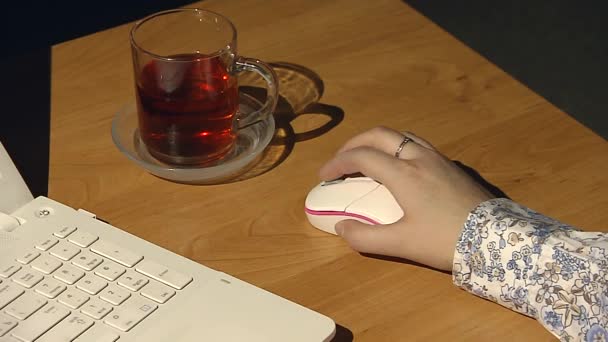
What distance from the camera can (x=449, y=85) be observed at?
1079mm

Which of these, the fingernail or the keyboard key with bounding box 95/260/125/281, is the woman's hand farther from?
the keyboard key with bounding box 95/260/125/281

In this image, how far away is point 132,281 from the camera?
77 centimetres

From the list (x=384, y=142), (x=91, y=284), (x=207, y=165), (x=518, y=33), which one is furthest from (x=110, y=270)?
(x=518, y=33)

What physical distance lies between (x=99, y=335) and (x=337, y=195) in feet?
0.89

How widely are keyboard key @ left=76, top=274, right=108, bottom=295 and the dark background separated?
142 cm

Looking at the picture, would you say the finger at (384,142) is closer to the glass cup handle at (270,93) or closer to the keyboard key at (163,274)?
the glass cup handle at (270,93)

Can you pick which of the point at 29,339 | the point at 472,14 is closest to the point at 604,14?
the point at 472,14

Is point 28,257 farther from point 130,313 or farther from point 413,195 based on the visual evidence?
point 413,195

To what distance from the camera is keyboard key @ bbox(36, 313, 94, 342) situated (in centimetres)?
72

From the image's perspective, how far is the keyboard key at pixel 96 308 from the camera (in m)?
0.74

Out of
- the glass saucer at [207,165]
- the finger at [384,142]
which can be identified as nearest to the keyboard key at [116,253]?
the glass saucer at [207,165]

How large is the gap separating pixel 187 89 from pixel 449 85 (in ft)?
1.07

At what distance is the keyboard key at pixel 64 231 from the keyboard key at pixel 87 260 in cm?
3

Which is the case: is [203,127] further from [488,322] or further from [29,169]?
[488,322]
